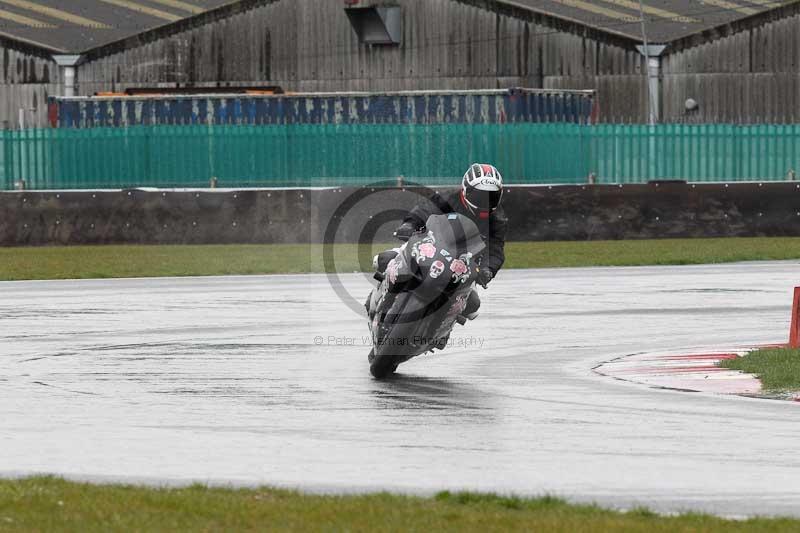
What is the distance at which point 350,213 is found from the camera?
100 feet

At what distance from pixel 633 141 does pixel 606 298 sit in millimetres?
13221

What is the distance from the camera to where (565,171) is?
33.5 metres

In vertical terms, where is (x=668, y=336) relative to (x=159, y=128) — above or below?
below

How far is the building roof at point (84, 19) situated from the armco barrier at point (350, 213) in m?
20.5

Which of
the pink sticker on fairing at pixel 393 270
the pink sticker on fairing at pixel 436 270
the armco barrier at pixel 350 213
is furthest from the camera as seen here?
the armco barrier at pixel 350 213

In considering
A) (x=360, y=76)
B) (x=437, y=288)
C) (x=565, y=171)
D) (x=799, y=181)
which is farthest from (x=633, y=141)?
(x=437, y=288)

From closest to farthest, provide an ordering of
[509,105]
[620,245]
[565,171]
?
1. [620,245]
2. [565,171]
3. [509,105]

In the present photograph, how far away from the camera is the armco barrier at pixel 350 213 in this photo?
29906 mm

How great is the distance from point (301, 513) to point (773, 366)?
6706 mm

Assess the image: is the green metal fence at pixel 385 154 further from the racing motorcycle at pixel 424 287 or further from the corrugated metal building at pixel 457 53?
the racing motorcycle at pixel 424 287

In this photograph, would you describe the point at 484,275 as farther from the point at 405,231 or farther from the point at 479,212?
the point at 405,231

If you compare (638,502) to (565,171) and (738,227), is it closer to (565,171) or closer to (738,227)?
(738,227)

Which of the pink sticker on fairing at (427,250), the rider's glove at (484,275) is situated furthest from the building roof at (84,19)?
the pink sticker on fairing at (427,250)

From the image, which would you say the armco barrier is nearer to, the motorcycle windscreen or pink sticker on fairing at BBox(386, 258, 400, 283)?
the motorcycle windscreen
